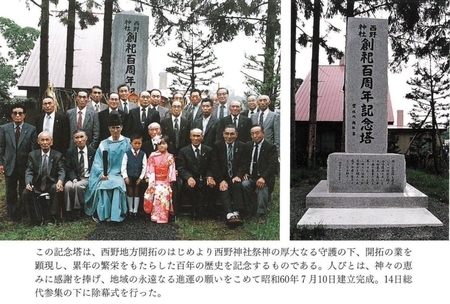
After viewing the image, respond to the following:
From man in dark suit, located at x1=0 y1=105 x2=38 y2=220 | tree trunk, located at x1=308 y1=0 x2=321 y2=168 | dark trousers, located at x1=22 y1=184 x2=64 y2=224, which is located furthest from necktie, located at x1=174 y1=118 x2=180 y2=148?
tree trunk, located at x1=308 y1=0 x2=321 y2=168

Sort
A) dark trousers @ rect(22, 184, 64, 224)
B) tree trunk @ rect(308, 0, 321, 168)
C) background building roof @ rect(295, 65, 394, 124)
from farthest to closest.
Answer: background building roof @ rect(295, 65, 394, 124) < tree trunk @ rect(308, 0, 321, 168) < dark trousers @ rect(22, 184, 64, 224)

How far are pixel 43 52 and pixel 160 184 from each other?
1.39 meters

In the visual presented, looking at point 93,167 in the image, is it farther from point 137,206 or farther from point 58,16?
point 58,16

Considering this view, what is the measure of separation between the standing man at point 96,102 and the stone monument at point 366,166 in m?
1.79

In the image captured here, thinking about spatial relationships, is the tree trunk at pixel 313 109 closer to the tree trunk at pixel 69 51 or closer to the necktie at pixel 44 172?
the tree trunk at pixel 69 51

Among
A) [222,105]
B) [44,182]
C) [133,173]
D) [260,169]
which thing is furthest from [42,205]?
[260,169]

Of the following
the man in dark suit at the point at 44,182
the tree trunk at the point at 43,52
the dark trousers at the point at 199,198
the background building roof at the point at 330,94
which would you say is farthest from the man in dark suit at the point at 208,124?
the background building roof at the point at 330,94

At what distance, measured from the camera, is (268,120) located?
11.3 ft

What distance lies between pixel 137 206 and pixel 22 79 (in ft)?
4.37

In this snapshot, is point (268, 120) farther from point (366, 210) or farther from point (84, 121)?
point (84, 121)

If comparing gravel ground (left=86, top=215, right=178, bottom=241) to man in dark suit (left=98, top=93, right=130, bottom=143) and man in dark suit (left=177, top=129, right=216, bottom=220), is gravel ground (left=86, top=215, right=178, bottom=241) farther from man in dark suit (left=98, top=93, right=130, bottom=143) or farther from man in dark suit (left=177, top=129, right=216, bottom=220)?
man in dark suit (left=98, top=93, right=130, bottom=143)

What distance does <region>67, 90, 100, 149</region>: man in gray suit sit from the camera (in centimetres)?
343

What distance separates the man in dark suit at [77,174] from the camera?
337 cm

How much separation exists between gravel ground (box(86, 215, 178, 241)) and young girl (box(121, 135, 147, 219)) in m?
0.08
